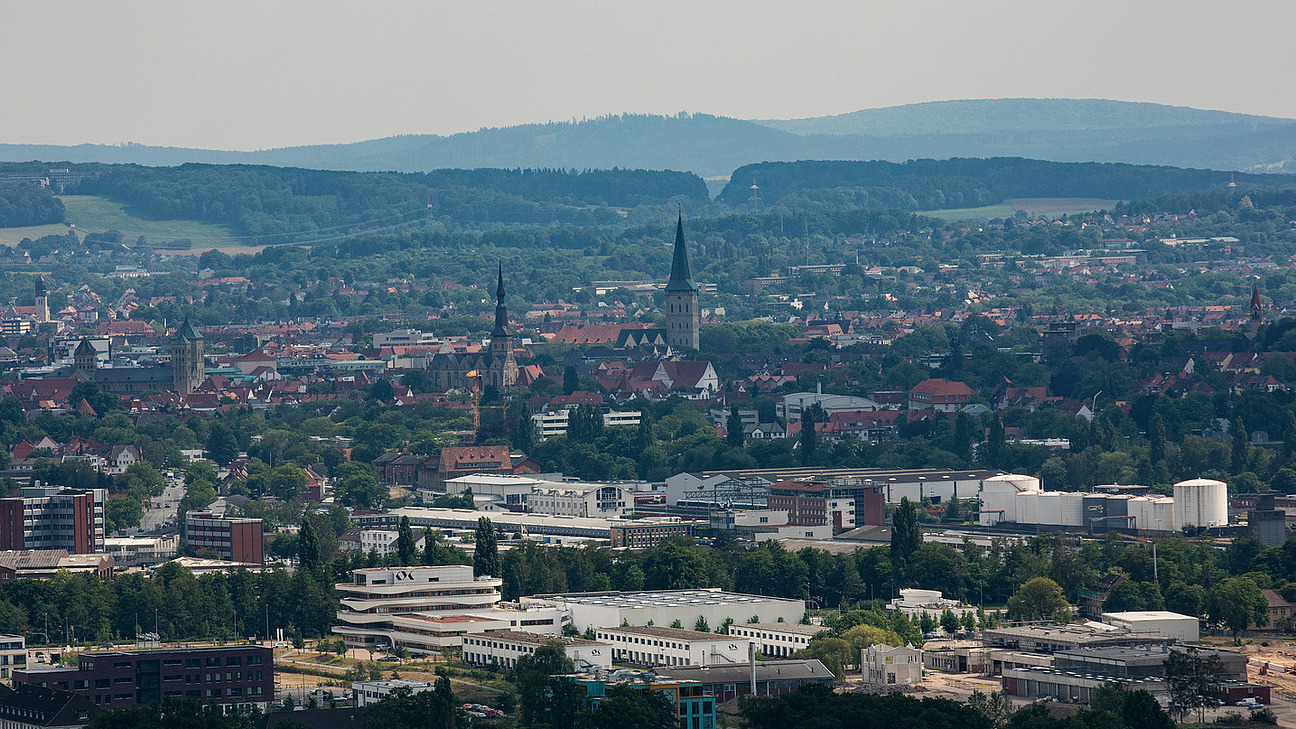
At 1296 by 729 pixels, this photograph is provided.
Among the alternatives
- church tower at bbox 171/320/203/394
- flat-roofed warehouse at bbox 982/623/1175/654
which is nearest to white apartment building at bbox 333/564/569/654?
flat-roofed warehouse at bbox 982/623/1175/654

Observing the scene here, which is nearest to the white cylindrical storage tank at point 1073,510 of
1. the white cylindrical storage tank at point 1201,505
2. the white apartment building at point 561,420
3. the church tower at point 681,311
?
the white cylindrical storage tank at point 1201,505

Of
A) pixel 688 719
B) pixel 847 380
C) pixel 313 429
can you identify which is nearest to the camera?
pixel 688 719

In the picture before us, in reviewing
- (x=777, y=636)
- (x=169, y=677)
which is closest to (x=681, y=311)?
(x=777, y=636)

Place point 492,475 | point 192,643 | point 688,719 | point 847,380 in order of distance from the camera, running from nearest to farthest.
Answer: point 688,719, point 192,643, point 492,475, point 847,380

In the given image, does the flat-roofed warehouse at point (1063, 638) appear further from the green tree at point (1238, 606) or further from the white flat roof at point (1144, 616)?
the green tree at point (1238, 606)

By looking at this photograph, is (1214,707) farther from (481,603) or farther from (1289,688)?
(481,603)

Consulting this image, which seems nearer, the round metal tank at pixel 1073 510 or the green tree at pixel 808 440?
the round metal tank at pixel 1073 510

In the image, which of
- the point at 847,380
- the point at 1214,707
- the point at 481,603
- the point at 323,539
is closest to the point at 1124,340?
the point at 847,380
